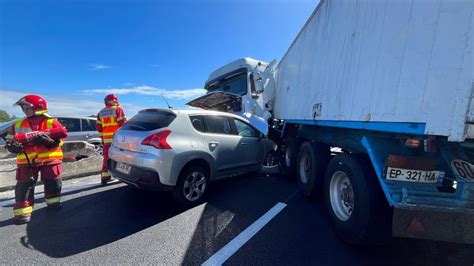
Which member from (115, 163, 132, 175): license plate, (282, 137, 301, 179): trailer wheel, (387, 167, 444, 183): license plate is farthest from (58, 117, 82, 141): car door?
(387, 167, 444, 183): license plate

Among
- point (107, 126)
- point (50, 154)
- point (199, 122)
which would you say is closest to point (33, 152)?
point (50, 154)

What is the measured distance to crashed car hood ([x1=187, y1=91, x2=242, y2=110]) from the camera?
6.83 m

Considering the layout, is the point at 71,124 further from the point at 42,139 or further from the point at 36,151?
the point at 42,139


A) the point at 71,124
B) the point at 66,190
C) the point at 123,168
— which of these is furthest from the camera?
the point at 71,124

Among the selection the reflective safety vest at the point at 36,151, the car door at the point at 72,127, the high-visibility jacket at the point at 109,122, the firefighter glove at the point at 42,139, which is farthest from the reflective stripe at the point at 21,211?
the car door at the point at 72,127

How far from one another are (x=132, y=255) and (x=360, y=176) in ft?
8.52

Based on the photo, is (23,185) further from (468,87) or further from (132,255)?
(468,87)

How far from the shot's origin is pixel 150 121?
368 centimetres

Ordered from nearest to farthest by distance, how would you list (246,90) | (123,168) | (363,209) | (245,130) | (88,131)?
(363,209)
(123,168)
(245,130)
(246,90)
(88,131)

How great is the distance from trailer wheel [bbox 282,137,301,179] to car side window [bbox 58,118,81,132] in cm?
710

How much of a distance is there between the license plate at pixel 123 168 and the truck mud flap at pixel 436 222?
3.36 metres

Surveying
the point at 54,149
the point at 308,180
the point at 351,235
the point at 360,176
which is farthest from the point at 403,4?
the point at 54,149

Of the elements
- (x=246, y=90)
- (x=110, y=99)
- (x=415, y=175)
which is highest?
(x=246, y=90)

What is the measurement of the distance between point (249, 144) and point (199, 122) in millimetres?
1369
